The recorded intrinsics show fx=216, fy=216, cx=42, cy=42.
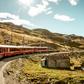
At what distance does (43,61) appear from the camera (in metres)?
61.3

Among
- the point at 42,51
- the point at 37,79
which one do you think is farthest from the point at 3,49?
the point at 42,51

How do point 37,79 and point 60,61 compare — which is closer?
point 37,79

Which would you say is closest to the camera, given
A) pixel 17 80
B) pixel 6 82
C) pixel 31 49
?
pixel 6 82

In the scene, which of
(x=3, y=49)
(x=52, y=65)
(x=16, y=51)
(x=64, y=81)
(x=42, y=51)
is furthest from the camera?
(x=42, y=51)

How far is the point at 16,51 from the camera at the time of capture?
63781mm

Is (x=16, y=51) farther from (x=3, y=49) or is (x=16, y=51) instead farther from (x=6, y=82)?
(x=6, y=82)

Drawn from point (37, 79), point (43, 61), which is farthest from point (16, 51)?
point (37, 79)

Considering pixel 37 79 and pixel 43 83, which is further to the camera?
pixel 37 79

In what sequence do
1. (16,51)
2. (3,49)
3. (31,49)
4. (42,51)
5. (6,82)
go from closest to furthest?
(6,82)
(3,49)
(16,51)
(31,49)
(42,51)

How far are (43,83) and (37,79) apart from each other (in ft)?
7.89

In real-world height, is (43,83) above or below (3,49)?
below

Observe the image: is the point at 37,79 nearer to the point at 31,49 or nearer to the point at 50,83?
the point at 50,83

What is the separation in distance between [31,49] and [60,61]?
23426 mm

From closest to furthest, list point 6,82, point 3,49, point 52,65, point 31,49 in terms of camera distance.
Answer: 1. point 6,82
2. point 3,49
3. point 52,65
4. point 31,49
